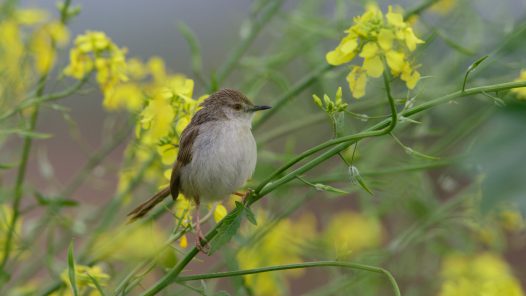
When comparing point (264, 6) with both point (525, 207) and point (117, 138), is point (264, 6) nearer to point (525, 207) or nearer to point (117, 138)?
point (117, 138)

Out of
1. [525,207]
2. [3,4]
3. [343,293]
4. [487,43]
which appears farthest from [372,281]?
[525,207]

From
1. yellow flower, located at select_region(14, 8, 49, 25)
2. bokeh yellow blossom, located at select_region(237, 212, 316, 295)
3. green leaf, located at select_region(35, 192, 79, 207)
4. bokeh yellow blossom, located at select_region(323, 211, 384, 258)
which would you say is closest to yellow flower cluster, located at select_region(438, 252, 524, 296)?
bokeh yellow blossom, located at select_region(323, 211, 384, 258)

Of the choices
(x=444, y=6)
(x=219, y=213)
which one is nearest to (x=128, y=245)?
(x=219, y=213)

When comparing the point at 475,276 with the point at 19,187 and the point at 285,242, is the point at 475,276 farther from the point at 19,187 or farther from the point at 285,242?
the point at 19,187

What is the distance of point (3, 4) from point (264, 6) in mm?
858

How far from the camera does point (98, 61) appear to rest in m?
2.01

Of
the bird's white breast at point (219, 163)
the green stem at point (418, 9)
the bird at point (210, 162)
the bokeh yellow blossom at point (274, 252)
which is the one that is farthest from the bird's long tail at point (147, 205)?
the green stem at point (418, 9)

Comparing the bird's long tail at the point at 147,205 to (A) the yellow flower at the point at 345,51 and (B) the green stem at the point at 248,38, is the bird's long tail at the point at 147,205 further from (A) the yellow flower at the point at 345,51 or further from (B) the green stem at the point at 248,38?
(A) the yellow flower at the point at 345,51

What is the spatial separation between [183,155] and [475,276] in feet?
4.76

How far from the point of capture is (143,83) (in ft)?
8.20

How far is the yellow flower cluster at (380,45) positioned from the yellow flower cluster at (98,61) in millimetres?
809

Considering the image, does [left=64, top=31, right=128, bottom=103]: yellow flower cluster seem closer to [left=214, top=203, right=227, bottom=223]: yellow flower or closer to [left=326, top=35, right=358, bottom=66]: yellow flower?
[left=214, top=203, right=227, bottom=223]: yellow flower

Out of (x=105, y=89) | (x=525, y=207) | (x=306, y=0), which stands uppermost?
(x=306, y=0)

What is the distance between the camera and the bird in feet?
6.64
